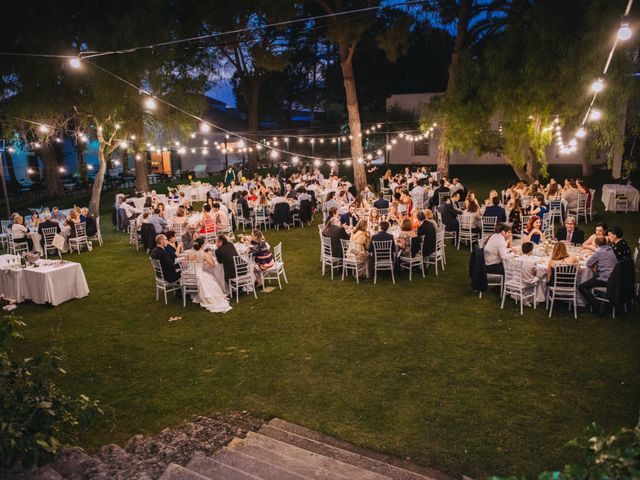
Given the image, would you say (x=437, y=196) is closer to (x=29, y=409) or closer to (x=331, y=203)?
(x=331, y=203)

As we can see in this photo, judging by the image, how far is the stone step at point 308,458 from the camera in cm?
393

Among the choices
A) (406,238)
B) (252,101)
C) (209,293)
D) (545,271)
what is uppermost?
(252,101)

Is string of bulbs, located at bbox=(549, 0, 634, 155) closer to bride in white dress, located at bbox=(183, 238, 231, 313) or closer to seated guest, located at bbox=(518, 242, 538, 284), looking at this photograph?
seated guest, located at bbox=(518, 242, 538, 284)

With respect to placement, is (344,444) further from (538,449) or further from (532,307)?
(532,307)

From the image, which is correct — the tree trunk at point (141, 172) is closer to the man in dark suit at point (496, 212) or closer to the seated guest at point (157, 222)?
the seated guest at point (157, 222)

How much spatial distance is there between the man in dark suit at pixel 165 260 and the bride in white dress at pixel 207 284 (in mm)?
472

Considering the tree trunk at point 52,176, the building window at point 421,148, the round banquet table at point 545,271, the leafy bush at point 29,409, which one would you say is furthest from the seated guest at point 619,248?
the tree trunk at point 52,176

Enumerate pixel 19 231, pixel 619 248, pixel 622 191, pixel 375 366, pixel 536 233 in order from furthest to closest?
pixel 622 191 → pixel 19 231 → pixel 536 233 → pixel 619 248 → pixel 375 366

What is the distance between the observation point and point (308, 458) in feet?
14.0

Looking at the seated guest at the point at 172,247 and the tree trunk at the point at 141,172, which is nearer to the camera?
the seated guest at the point at 172,247

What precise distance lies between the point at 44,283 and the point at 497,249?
8381 millimetres

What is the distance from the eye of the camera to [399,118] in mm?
30703

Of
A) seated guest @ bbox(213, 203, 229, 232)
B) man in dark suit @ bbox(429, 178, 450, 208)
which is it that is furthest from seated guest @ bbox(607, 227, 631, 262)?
seated guest @ bbox(213, 203, 229, 232)

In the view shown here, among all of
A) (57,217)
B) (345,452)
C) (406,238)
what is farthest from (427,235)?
(57,217)
